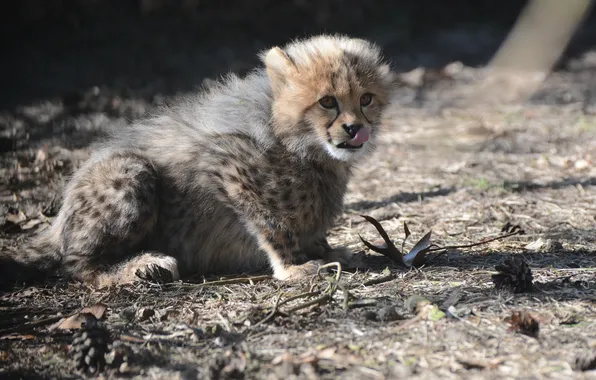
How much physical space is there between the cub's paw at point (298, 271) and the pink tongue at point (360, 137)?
2.39 feet

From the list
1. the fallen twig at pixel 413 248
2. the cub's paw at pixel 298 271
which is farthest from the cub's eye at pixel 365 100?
the cub's paw at pixel 298 271

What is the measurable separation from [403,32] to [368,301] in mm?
8987

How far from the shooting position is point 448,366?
9.04 ft

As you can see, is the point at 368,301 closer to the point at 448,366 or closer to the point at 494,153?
the point at 448,366

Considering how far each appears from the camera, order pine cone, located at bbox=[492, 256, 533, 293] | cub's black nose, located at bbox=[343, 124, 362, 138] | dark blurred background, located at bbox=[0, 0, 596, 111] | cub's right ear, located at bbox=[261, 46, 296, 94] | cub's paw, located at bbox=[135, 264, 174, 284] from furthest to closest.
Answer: dark blurred background, located at bbox=[0, 0, 596, 111] → cub's right ear, located at bbox=[261, 46, 296, 94] → cub's black nose, located at bbox=[343, 124, 362, 138] → cub's paw, located at bbox=[135, 264, 174, 284] → pine cone, located at bbox=[492, 256, 533, 293]

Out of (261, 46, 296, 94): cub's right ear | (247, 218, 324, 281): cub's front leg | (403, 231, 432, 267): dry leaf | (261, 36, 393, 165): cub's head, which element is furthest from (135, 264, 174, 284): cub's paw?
(403, 231, 432, 267): dry leaf

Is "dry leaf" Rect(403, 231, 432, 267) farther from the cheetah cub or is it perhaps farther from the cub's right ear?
the cub's right ear

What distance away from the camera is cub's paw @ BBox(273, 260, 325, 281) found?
402 cm

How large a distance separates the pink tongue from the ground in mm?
736

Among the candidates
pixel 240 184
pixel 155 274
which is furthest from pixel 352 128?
pixel 155 274


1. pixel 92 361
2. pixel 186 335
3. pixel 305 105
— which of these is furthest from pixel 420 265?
pixel 92 361

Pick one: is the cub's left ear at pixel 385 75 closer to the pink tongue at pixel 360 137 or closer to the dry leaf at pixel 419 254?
the pink tongue at pixel 360 137

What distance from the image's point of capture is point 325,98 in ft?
13.5

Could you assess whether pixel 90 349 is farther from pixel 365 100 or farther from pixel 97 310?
pixel 365 100
